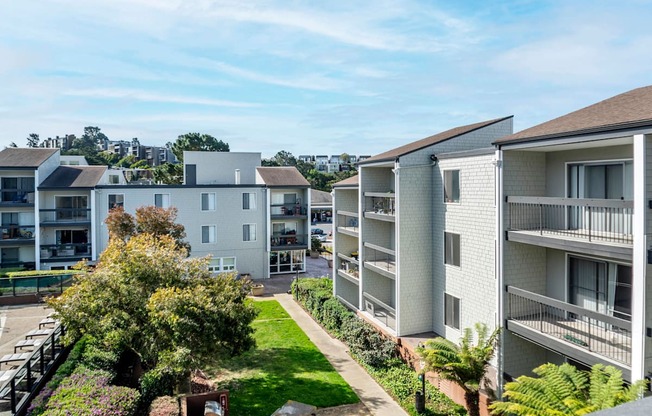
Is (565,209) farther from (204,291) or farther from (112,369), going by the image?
(112,369)

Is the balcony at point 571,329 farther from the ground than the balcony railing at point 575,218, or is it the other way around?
the balcony railing at point 575,218

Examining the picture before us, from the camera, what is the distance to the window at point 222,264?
35719 millimetres

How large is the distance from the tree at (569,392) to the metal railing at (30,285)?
28.8 metres

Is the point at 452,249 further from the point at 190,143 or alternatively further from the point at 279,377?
the point at 190,143

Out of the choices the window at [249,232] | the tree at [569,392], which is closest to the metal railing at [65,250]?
the window at [249,232]

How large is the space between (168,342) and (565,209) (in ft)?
44.5

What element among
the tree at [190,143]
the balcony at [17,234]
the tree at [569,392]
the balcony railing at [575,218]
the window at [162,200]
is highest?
the tree at [190,143]

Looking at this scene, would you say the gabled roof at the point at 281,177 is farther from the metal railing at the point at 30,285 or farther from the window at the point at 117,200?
the metal railing at the point at 30,285

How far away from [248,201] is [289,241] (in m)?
4.97

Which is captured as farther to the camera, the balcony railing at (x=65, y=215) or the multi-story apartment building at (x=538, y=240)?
the balcony railing at (x=65, y=215)

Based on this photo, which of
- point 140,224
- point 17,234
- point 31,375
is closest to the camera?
point 31,375

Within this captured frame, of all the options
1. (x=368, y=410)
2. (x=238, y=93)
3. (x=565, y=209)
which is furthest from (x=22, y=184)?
(x=565, y=209)

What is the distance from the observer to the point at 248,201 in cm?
3631

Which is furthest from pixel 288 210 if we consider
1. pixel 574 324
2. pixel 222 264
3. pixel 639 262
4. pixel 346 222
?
pixel 639 262
